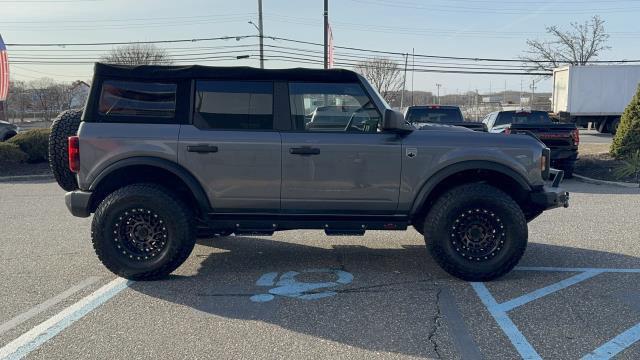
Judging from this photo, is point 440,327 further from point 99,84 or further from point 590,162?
point 590,162

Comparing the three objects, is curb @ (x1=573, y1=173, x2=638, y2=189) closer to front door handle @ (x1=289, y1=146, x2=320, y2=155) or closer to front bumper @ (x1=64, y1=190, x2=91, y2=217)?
front door handle @ (x1=289, y1=146, x2=320, y2=155)

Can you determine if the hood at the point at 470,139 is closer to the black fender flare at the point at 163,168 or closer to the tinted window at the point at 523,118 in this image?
the black fender flare at the point at 163,168

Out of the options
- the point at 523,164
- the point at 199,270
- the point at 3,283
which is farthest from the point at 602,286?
the point at 3,283

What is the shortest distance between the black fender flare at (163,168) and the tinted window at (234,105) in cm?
48

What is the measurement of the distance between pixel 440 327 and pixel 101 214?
10.5 ft

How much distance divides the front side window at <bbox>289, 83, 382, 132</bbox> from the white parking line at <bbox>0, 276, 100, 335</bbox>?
99.5 inches

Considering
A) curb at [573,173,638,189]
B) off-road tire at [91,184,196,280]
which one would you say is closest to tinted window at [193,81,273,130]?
off-road tire at [91,184,196,280]

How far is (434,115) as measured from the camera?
43.8 feet

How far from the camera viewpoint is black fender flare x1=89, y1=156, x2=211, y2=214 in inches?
188

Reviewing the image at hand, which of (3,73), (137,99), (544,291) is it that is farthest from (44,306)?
(3,73)

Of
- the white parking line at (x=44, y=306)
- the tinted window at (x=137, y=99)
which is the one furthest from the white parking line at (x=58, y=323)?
the tinted window at (x=137, y=99)

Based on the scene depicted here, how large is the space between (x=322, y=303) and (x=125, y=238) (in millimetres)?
2038

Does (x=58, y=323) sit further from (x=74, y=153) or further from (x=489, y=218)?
(x=489, y=218)

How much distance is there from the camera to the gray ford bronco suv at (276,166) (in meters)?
4.76
